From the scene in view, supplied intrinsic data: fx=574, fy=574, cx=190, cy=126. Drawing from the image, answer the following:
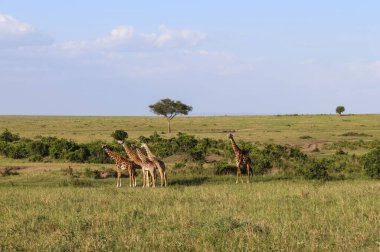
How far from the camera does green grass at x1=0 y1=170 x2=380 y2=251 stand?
8453 millimetres

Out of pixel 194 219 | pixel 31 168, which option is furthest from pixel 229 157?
pixel 194 219

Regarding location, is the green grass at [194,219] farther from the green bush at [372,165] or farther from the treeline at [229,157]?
the treeline at [229,157]

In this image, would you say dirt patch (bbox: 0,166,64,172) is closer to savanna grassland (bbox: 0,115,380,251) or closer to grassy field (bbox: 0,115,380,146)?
savanna grassland (bbox: 0,115,380,251)

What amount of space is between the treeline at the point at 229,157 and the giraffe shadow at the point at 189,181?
2.32 metres

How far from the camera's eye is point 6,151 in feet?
104

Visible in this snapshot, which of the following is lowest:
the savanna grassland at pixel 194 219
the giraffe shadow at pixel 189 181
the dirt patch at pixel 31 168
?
the giraffe shadow at pixel 189 181

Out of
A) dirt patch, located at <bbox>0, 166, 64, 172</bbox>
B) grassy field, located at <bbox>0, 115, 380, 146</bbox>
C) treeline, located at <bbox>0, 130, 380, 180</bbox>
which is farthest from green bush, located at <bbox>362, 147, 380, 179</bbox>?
grassy field, located at <bbox>0, 115, 380, 146</bbox>

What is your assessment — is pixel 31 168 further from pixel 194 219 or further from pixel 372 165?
pixel 194 219

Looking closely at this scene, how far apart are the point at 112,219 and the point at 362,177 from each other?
42.3 ft

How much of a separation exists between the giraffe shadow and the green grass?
210 cm

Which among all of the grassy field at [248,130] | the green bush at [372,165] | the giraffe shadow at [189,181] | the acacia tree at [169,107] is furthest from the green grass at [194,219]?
the acacia tree at [169,107]

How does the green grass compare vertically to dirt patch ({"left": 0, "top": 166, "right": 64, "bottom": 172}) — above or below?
above

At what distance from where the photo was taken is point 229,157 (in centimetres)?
3016

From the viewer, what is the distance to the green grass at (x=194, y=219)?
333 inches
